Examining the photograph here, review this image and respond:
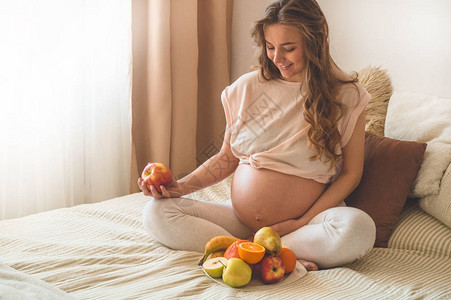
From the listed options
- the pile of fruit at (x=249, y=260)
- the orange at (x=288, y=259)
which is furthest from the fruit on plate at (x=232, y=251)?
the orange at (x=288, y=259)

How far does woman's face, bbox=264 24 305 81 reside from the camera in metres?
1.60

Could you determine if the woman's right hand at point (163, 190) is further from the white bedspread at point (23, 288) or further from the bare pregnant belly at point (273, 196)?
the white bedspread at point (23, 288)

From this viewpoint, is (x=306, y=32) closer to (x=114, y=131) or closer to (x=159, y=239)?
(x=159, y=239)

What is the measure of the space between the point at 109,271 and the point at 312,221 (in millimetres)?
621

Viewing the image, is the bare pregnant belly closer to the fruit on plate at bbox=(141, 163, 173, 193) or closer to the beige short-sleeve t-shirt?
the beige short-sleeve t-shirt

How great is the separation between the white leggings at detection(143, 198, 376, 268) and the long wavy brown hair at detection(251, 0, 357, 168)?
0.71 ft

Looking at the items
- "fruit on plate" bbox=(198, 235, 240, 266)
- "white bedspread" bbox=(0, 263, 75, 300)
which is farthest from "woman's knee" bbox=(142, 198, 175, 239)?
"white bedspread" bbox=(0, 263, 75, 300)

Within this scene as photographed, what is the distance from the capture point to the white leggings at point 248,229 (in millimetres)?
1463

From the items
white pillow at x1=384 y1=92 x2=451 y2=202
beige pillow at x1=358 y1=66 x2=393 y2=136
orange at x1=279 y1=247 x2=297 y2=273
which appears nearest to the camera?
orange at x1=279 y1=247 x2=297 y2=273

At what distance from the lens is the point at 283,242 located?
157cm

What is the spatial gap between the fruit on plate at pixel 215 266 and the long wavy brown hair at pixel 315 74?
0.45 metres

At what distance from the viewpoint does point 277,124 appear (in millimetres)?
1713

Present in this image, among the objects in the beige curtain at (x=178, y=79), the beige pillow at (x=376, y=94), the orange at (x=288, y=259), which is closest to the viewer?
the orange at (x=288, y=259)

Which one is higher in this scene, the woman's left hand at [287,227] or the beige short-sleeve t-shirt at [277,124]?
the beige short-sleeve t-shirt at [277,124]
